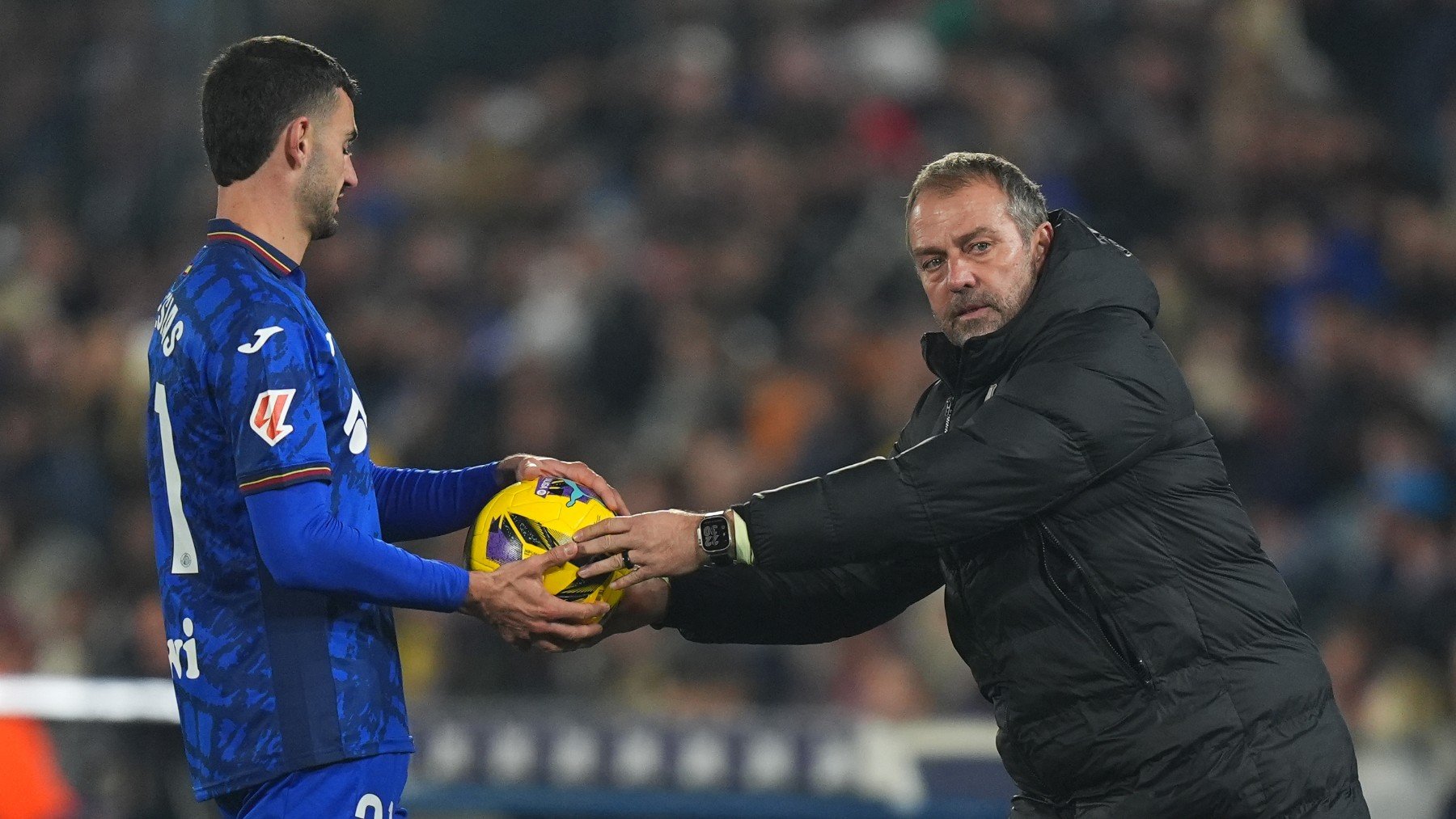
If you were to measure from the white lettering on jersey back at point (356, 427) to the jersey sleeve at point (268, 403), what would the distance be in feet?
0.51

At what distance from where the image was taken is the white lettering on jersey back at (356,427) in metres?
3.37

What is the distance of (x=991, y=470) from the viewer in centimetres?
354

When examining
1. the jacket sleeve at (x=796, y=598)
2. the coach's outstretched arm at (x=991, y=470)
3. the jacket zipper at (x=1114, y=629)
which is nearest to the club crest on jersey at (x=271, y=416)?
the coach's outstretched arm at (x=991, y=470)

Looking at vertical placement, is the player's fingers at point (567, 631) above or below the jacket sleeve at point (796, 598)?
above

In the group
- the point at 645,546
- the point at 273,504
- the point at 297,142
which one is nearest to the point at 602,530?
the point at 645,546

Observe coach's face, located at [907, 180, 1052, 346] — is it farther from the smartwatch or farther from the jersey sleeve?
the jersey sleeve

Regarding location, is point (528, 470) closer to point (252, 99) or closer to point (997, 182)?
point (252, 99)

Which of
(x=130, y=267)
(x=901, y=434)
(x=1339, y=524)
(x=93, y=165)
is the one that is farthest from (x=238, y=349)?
(x=93, y=165)

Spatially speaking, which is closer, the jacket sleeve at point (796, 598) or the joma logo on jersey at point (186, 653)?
the joma logo on jersey at point (186, 653)

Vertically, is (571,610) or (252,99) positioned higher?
(252,99)

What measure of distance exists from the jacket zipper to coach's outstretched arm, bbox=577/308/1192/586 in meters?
0.12

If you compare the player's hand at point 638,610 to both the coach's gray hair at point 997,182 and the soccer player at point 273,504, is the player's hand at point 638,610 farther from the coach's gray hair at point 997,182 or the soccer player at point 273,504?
the coach's gray hair at point 997,182

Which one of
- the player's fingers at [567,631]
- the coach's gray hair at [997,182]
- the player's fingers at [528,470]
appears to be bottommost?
the player's fingers at [567,631]

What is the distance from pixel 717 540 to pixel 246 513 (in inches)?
38.0
